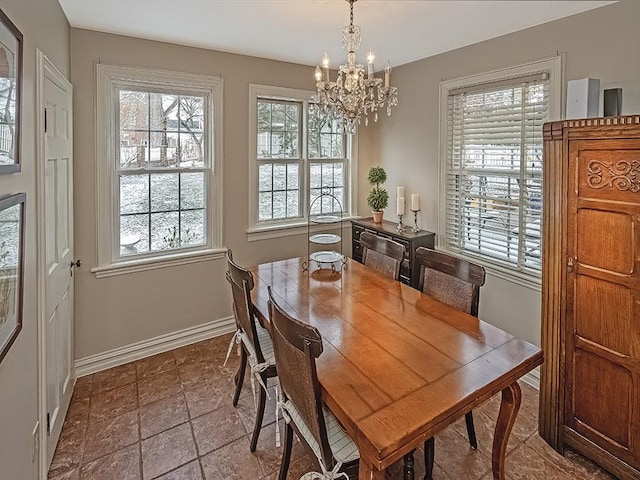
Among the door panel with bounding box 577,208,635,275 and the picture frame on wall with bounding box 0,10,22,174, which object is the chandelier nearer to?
the door panel with bounding box 577,208,635,275

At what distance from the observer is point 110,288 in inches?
124

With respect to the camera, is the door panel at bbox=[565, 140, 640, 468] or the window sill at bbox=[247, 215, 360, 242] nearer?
the door panel at bbox=[565, 140, 640, 468]

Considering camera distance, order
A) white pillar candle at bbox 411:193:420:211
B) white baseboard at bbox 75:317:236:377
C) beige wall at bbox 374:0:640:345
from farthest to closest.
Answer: white pillar candle at bbox 411:193:420:211, white baseboard at bbox 75:317:236:377, beige wall at bbox 374:0:640:345

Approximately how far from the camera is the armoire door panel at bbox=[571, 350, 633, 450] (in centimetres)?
196

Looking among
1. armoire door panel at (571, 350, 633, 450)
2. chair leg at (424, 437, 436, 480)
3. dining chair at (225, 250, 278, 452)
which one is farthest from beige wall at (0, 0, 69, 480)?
armoire door panel at (571, 350, 633, 450)

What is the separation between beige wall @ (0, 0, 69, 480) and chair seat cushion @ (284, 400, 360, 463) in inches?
42.2

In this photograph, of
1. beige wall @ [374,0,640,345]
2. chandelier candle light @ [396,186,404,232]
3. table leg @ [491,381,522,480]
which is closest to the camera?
table leg @ [491,381,522,480]

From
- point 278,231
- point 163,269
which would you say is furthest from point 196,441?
point 278,231

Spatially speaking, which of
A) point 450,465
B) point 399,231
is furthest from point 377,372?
point 399,231

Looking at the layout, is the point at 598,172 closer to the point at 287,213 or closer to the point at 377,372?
the point at 377,372

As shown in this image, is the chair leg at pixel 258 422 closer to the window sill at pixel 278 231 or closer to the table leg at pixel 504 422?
the table leg at pixel 504 422

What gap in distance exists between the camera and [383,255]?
299cm

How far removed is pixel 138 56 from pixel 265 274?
6.57 feet

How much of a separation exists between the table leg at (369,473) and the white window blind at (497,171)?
2252 mm
